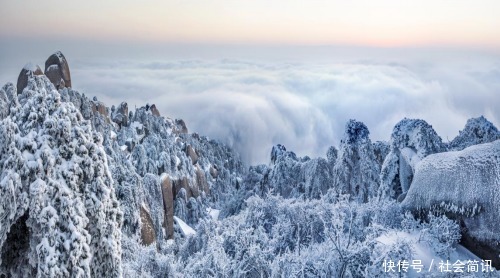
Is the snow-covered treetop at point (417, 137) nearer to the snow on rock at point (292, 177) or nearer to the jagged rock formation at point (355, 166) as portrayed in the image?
the jagged rock formation at point (355, 166)

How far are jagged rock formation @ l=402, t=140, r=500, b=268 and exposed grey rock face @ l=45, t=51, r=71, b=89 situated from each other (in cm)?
4737

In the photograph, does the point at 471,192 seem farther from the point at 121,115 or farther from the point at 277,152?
the point at 121,115

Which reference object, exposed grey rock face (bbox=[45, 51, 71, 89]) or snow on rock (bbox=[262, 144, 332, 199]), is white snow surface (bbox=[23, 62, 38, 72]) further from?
snow on rock (bbox=[262, 144, 332, 199])

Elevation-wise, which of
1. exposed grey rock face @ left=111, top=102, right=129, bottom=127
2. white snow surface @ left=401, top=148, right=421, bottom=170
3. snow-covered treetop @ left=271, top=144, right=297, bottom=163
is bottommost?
snow-covered treetop @ left=271, top=144, right=297, bottom=163

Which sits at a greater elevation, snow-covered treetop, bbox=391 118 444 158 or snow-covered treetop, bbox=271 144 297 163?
snow-covered treetop, bbox=391 118 444 158

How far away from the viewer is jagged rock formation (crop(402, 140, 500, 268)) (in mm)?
11703

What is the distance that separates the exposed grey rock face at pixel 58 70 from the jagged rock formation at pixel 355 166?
34576 mm

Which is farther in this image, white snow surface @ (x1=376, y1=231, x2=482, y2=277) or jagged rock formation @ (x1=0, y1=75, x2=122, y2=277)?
white snow surface @ (x1=376, y1=231, x2=482, y2=277)

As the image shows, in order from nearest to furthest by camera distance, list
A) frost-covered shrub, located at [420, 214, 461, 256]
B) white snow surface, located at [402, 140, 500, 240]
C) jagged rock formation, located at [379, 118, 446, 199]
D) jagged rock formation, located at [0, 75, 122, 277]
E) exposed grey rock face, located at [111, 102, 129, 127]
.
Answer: jagged rock formation, located at [0, 75, 122, 277], frost-covered shrub, located at [420, 214, 461, 256], white snow surface, located at [402, 140, 500, 240], jagged rock formation, located at [379, 118, 446, 199], exposed grey rock face, located at [111, 102, 129, 127]

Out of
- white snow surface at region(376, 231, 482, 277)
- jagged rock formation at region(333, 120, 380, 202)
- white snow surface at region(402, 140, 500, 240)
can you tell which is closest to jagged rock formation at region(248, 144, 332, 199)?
jagged rock formation at region(333, 120, 380, 202)

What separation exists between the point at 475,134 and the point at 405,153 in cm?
709

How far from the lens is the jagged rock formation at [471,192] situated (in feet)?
38.4

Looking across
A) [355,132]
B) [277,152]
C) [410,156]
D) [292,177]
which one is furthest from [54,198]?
[277,152]

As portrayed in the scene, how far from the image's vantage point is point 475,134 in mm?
24938
